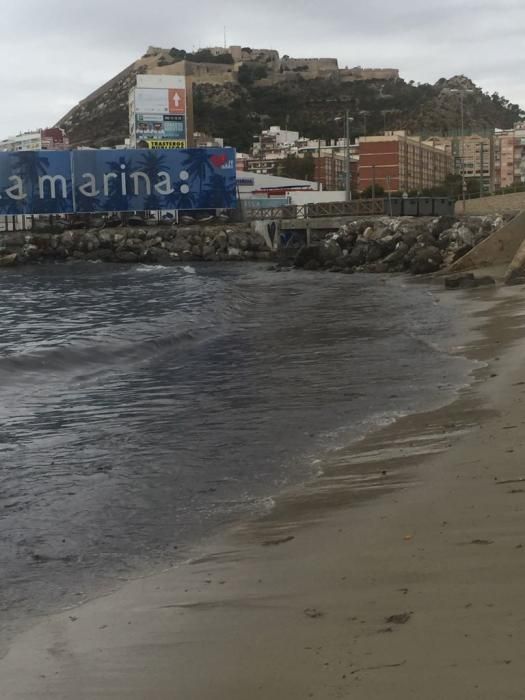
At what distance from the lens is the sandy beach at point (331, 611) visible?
329cm

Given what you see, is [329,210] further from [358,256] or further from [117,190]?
[117,190]

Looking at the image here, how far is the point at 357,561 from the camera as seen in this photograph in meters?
4.58

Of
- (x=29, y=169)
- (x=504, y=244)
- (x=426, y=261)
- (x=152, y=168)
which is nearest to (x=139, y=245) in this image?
(x=152, y=168)

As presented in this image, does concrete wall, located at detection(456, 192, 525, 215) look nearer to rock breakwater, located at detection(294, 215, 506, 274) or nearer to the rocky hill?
rock breakwater, located at detection(294, 215, 506, 274)

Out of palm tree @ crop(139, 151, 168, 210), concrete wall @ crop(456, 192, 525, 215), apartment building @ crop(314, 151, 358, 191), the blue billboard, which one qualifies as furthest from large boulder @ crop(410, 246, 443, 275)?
apartment building @ crop(314, 151, 358, 191)

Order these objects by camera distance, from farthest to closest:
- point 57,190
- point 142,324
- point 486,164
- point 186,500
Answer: point 486,164 → point 57,190 → point 142,324 → point 186,500

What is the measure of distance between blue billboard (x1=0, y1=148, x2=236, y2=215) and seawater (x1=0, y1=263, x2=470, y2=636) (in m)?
44.8

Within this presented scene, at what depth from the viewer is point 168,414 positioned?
32.8 feet

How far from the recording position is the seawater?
18.8 feet

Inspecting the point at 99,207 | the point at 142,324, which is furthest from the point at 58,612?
the point at 99,207

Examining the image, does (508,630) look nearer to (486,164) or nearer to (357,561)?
(357,561)

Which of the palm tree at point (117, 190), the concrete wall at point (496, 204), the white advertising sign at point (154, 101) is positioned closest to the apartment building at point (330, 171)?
the white advertising sign at point (154, 101)

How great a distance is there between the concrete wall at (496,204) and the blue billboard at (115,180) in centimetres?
2125

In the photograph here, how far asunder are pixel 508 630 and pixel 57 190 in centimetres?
6636
